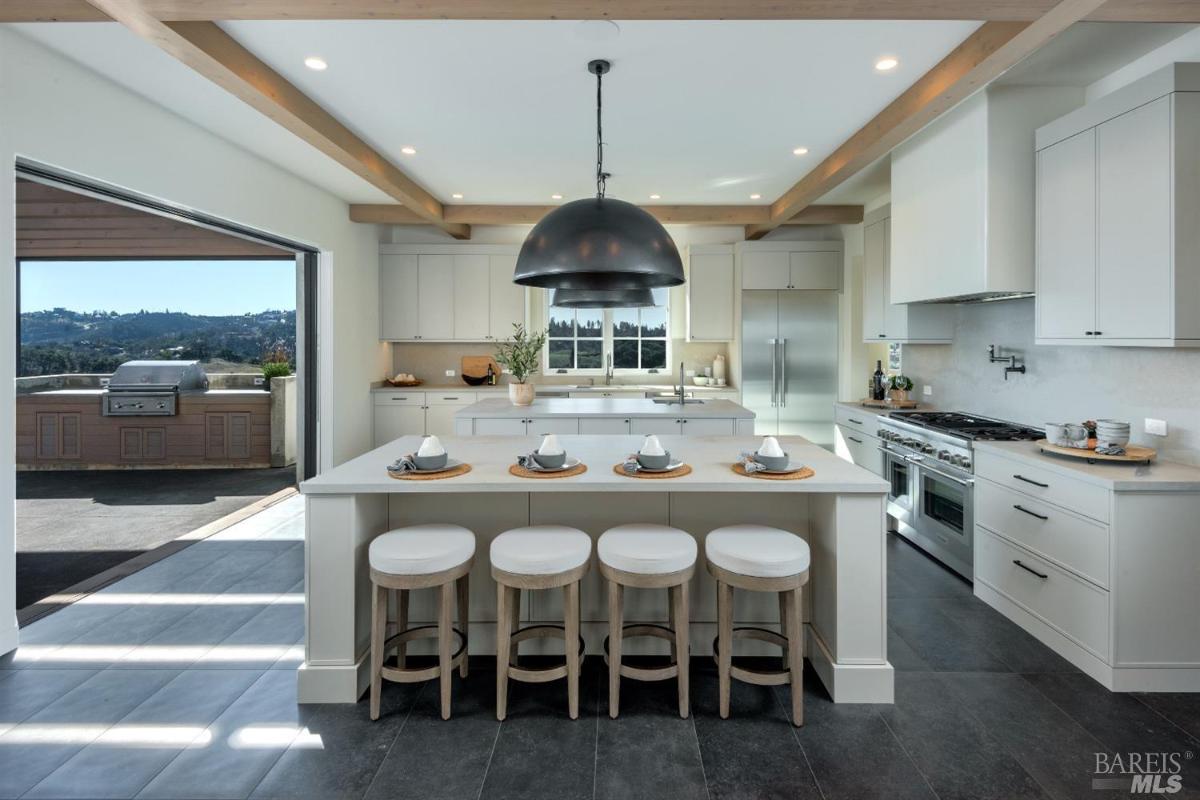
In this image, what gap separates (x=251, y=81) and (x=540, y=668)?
315 cm

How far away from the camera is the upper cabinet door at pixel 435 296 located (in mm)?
6906

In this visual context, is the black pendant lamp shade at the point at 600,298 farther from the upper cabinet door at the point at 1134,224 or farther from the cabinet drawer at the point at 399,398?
the cabinet drawer at the point at 399,398

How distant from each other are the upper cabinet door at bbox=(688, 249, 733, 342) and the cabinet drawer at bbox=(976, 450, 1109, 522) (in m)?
3.86

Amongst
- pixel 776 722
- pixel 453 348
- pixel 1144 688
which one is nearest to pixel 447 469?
pixel 776 722

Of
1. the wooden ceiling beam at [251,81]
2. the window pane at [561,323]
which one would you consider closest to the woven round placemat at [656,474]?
the wooden ceiling beam at [251,81]

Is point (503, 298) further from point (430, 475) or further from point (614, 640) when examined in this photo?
point (614, 640)

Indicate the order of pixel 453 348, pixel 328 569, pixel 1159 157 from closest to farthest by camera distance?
pixel 328 569
pixel 1159 157
pixel 453 348

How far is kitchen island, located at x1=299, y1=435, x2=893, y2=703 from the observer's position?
7.54 ft

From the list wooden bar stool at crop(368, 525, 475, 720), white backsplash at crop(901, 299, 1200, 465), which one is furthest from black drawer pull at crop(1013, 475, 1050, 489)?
wooden bar stool at crop(368, 525, 475, 720)

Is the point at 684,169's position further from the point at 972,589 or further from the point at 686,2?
the point at 972,589

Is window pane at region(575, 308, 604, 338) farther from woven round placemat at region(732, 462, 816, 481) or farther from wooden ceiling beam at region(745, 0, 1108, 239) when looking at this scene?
woven round placemat at region(732, 462, 816, 481)

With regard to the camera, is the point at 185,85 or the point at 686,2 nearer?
the point at 686,2

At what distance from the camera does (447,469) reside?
2.42 metres

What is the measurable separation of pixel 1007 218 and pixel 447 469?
10.7ft
